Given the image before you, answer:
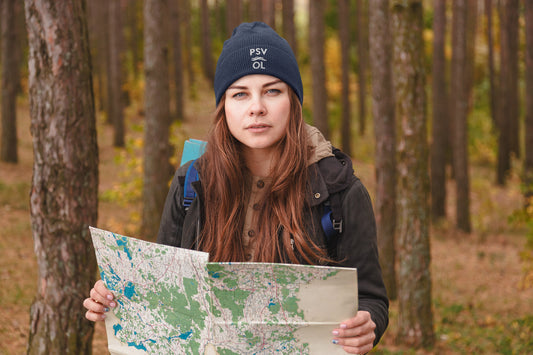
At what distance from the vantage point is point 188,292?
1.85m

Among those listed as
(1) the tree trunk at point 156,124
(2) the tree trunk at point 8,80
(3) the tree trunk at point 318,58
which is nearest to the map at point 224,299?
(1) the tree trunk at point 156,124

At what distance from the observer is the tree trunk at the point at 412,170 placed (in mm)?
6629

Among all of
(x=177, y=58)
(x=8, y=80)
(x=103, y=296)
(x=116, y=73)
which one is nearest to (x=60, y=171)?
(x=103, y=296)

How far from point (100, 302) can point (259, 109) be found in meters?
0.92

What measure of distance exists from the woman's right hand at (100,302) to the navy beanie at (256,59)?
858 mm

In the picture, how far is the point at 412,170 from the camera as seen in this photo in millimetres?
6781

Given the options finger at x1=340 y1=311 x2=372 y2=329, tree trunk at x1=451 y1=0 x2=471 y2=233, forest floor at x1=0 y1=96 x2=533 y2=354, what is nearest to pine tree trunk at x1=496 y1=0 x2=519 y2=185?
forest floor at x1=0 y1=96 x2=533 y2=354

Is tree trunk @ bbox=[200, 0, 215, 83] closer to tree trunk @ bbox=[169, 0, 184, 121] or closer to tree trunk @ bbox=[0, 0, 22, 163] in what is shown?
tree trunk @ bbox=[169, 0, 184, 121]

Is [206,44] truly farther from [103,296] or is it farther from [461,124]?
[103,296]

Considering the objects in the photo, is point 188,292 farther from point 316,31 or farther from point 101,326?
point 316,31

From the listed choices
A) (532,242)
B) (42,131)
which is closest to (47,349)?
(42,131)

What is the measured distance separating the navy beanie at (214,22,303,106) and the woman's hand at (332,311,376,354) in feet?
2.92

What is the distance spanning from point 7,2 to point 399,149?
35.3 ft

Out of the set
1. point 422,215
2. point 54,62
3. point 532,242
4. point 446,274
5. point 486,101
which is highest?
point 486,101
